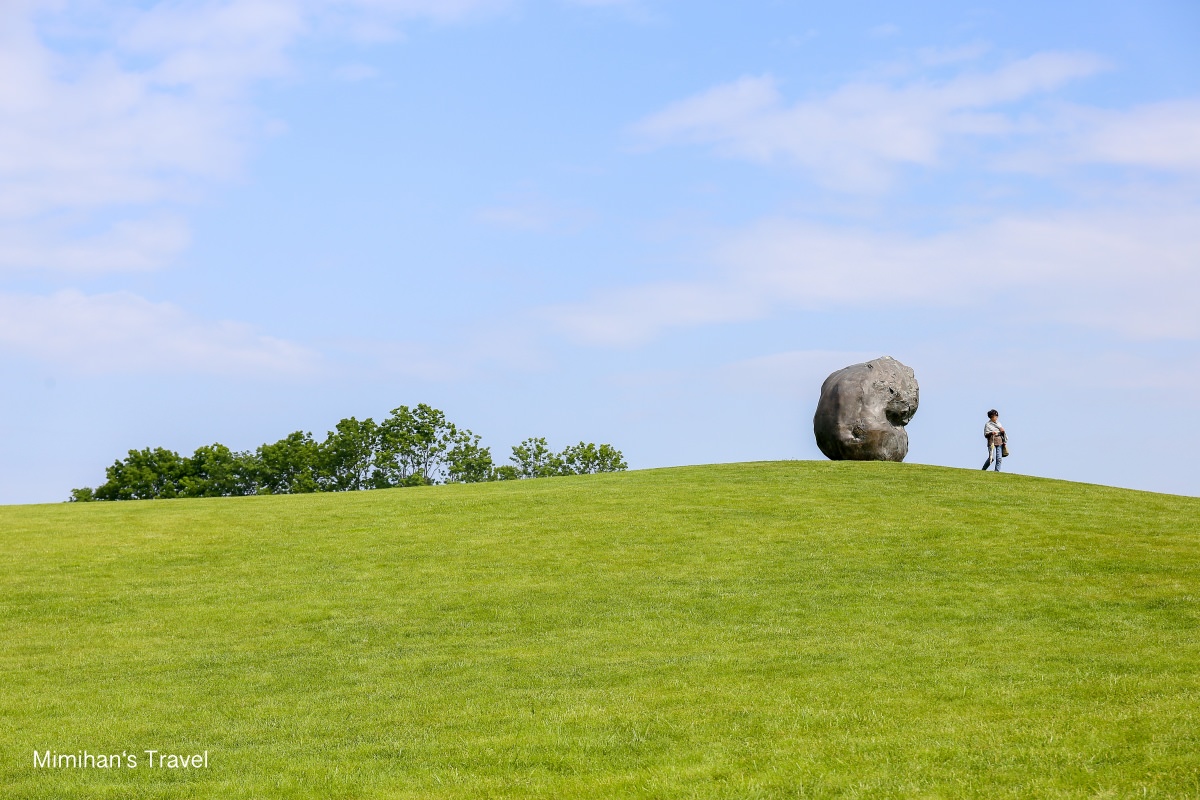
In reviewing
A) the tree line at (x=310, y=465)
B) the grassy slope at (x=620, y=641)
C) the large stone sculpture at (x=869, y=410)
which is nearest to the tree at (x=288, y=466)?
the tree line at (x=310, y=465)

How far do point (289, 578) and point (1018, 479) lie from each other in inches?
993

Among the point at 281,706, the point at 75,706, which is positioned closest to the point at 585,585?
the point at 281,706

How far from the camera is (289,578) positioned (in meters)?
24.5

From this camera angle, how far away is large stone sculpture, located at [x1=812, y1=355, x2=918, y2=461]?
129 ft

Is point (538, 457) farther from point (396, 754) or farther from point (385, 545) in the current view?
point (396, 754)

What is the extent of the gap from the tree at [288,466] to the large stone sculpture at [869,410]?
44319 millimetres

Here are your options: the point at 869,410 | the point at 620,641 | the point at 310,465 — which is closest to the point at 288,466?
the point at 310,465

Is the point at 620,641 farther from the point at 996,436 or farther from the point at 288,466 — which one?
the point at 288,466

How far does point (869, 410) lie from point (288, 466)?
156 feet

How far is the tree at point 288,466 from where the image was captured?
73.9 meters

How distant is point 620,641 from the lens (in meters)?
18.8

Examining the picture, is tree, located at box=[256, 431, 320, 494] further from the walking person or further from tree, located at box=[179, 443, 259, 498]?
the walking person

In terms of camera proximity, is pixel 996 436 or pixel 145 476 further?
pixel 145 476

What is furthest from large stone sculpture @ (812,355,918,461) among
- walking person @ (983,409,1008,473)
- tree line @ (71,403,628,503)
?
tree line @ (71,403,628,503)
